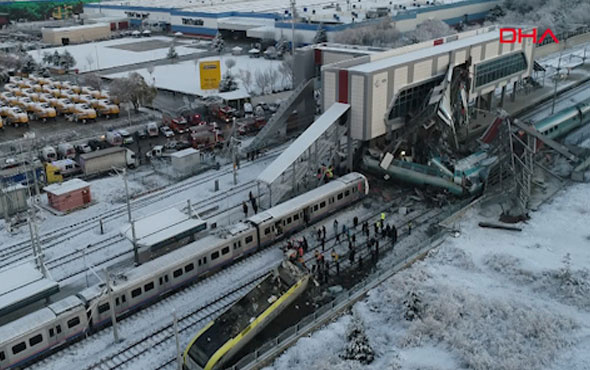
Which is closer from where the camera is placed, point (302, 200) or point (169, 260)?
point (169, 260)

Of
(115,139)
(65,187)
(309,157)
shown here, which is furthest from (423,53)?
(65,187)

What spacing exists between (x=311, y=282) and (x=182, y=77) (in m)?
52.5

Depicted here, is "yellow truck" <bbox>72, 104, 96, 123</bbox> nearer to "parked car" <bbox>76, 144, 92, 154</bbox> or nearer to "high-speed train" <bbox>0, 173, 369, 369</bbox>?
"parked car" <bbox>76, 144, 92, 154</bbox>

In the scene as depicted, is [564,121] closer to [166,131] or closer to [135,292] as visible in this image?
[166,131]

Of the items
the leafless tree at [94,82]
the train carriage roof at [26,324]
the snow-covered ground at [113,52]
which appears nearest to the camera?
the train carriage roof at [26,324]

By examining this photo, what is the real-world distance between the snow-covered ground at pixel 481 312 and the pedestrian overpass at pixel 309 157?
9339 millimetres

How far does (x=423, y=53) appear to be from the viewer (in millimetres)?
39469

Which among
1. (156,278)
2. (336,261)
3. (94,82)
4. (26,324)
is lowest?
(336,261)

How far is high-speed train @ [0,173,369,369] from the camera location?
20.0 metres

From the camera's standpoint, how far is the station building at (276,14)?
3531 inches

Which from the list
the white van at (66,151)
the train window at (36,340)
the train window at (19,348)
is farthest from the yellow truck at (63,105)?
the train window at (19,348)

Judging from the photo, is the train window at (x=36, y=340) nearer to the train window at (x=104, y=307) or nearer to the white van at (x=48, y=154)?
the train window at (x=104, y=307)

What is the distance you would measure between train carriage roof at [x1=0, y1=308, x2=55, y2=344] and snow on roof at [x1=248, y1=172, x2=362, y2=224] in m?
10.2

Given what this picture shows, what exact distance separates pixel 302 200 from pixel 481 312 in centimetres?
1109
